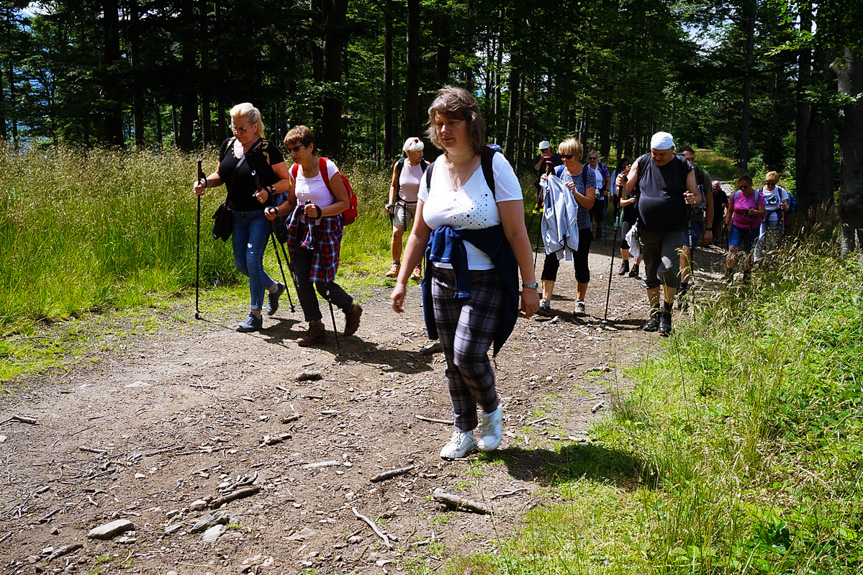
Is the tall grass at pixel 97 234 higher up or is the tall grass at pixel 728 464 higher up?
the tall grass at pixel 97 234

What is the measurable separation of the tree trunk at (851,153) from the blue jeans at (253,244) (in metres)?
7.70

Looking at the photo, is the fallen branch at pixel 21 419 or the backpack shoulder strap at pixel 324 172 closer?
the fallen branch at pixel 21 419

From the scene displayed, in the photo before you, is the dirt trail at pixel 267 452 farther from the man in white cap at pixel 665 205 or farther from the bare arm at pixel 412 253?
the bare arm at pixel 412 253

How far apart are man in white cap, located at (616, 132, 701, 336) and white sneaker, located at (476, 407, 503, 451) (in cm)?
356

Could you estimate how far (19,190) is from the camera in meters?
8.13

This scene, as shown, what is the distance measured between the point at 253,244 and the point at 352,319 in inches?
51.9

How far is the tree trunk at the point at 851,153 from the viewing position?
908 cm

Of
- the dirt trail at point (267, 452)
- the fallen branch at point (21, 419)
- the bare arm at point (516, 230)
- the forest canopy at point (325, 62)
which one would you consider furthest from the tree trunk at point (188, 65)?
the bare arm at point (516, 230)

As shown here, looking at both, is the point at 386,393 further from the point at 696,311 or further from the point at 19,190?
the point at 19,190

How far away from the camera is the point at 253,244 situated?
697 cm

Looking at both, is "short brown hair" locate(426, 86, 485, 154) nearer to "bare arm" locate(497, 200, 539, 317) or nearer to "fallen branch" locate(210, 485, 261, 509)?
"bare arm" locate(497, 200, 539, 317)

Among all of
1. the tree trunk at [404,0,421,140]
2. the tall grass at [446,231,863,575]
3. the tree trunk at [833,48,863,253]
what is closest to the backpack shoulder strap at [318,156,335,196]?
the tall grass at [446,231,863,575]

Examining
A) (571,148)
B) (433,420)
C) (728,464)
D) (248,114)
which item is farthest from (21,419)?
(571,148)

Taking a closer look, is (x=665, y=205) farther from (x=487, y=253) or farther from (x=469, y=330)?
(x=469, y=330)
